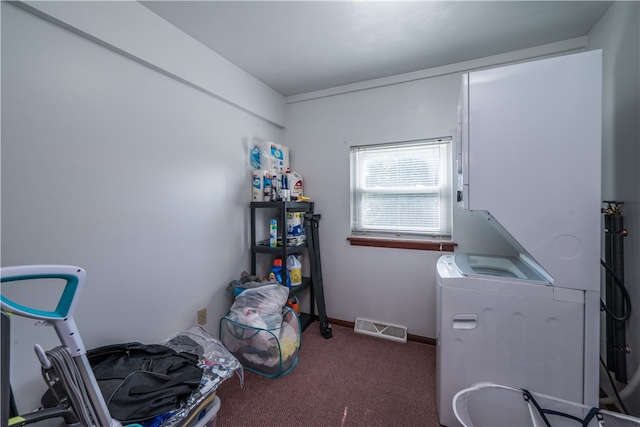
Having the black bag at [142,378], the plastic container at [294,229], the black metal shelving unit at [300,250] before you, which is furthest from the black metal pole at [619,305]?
the black bag at [142,378]

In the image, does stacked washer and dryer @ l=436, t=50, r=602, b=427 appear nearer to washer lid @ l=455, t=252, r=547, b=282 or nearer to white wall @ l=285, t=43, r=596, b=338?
washer lid @ l=455, t=252, r=547, b=282

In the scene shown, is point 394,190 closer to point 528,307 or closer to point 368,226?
point 368,226

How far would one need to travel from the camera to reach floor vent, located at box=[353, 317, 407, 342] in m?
2.21

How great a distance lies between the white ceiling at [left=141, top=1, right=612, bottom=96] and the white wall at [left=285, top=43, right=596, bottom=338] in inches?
8.0

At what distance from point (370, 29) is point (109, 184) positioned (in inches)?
71.5

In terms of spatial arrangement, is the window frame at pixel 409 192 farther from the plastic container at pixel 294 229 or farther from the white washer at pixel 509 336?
the white washer at pixel 509 336

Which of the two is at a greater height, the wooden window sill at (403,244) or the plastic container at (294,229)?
the plastic container at (294,229)

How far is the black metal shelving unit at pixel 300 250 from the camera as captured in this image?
2.13 metres

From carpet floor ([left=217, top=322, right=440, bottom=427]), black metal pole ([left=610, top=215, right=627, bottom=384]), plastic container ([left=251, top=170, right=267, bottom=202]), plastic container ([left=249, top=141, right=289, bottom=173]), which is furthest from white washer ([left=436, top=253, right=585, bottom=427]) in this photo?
plastic container ([left=249, top=141, right=289, bottom=173])

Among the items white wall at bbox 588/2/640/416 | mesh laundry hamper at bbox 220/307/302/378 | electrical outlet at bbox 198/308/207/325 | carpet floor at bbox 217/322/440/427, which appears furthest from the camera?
electrical outlet at bbox 198/308/207/325

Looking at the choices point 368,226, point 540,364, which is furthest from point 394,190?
point 540,364

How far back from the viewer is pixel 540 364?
1.21m

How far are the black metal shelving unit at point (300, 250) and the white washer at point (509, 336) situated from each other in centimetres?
122

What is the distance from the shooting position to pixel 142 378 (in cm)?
111
